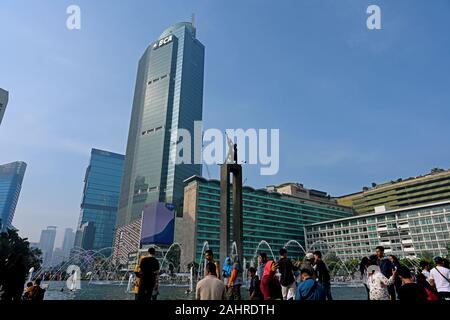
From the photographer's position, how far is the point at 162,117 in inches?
6412

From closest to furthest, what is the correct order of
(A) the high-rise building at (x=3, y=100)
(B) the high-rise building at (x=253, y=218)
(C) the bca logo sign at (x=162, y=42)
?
(B) the high-rise building at (x=253, y=218) → (A) the high-rise building at (x=3, y=100) → (C) the bca logo sign at (x=162, y=42)

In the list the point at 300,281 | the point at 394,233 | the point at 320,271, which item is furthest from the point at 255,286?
the point at 394,233

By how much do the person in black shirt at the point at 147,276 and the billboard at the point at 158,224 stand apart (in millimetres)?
108981

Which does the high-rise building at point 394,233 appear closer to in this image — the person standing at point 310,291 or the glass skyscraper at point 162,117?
the glass skyscraper at point 162,117

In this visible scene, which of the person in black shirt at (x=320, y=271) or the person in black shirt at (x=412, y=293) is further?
the person in black shirt at (x=320, y=271)

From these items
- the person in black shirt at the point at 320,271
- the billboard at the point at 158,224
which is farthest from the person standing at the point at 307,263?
the billboard at the point at 158,224

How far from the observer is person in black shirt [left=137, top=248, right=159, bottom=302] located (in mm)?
7680

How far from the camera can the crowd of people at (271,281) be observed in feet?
17.3

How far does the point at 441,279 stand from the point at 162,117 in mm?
163097

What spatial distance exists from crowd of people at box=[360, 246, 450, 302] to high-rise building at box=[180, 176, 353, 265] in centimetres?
9159

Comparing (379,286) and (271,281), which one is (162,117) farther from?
(379,286)

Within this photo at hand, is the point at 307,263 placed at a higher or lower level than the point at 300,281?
higher

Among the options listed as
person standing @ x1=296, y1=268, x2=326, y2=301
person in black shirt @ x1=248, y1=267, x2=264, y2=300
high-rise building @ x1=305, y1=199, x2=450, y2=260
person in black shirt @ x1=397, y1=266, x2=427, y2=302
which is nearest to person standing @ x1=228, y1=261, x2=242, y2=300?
person in black shirt @ x1=248, y1=267, x2=264, y2=300
